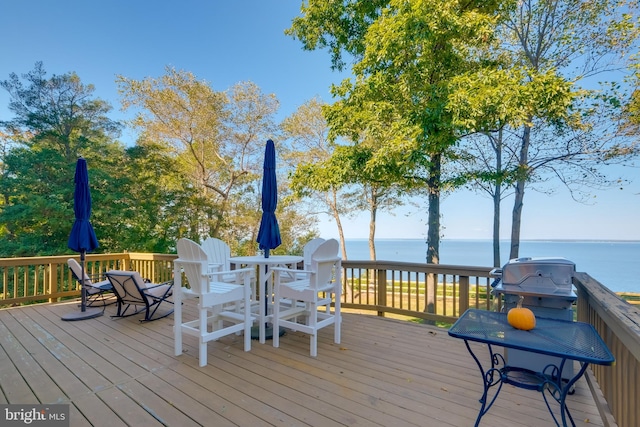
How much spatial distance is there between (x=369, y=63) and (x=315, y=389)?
5.84 m

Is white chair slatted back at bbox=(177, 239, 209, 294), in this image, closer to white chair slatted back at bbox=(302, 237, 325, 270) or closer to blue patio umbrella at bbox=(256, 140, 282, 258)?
blue patio umbrella at bbox=(256, 140, 282, 258)

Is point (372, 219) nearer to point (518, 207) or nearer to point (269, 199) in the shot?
point (518, 207)

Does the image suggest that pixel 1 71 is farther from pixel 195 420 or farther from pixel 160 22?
pixel 195 420

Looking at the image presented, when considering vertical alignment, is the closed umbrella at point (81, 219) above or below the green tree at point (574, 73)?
below

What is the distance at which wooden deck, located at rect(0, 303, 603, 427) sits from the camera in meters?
2.02

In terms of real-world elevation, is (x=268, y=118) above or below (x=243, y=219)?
above

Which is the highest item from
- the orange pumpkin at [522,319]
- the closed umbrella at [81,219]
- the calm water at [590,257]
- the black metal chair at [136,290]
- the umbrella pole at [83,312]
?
the closed umbrella at [81,219]

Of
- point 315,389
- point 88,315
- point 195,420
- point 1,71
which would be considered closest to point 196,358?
point 195,420

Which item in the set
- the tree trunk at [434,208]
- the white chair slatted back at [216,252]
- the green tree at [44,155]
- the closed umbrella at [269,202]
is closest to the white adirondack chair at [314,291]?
the closed umbrella at [269,202]

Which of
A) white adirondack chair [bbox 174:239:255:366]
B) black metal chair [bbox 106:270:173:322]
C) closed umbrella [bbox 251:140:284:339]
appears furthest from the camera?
black metal chair [bbox 106:270:173:322]

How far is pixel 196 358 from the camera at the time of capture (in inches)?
118

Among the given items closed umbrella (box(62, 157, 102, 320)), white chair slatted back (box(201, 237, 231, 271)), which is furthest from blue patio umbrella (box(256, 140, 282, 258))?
closed umbrella (box(62, 157, 102, 320))

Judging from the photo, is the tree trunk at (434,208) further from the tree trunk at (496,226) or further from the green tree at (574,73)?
the tree trunk at (496,226)

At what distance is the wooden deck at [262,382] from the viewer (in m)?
2.02
